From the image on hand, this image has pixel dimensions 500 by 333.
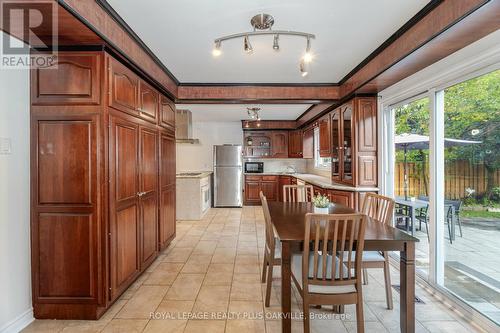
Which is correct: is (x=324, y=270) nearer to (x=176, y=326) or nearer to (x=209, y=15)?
(x=176, y=326)

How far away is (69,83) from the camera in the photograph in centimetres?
213

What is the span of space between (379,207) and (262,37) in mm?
1974

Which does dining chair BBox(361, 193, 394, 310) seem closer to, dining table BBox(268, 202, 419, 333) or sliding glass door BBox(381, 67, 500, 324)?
dining table BBox(268, 202, 419, 333)

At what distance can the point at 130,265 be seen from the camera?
259cm

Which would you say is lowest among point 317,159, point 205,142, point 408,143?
point 317,159

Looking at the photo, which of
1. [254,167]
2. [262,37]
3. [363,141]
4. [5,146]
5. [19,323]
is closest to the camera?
[5,146]

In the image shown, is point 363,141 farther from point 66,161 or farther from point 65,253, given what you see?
point 65,253

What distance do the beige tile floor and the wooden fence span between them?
1029 mm

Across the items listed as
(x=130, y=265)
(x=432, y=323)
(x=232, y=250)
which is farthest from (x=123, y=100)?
(x=432, y=323)

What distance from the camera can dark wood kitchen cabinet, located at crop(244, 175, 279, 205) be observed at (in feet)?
24.0

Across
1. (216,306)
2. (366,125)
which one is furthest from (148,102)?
(366,125)

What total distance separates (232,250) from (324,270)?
7.19 feet

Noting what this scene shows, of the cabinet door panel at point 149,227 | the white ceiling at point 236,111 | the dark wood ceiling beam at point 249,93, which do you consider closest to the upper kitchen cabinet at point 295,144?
the white ceiling at point 236,111

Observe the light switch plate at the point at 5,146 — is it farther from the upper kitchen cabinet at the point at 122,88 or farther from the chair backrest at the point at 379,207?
the chair backrest at the point at 379,207
